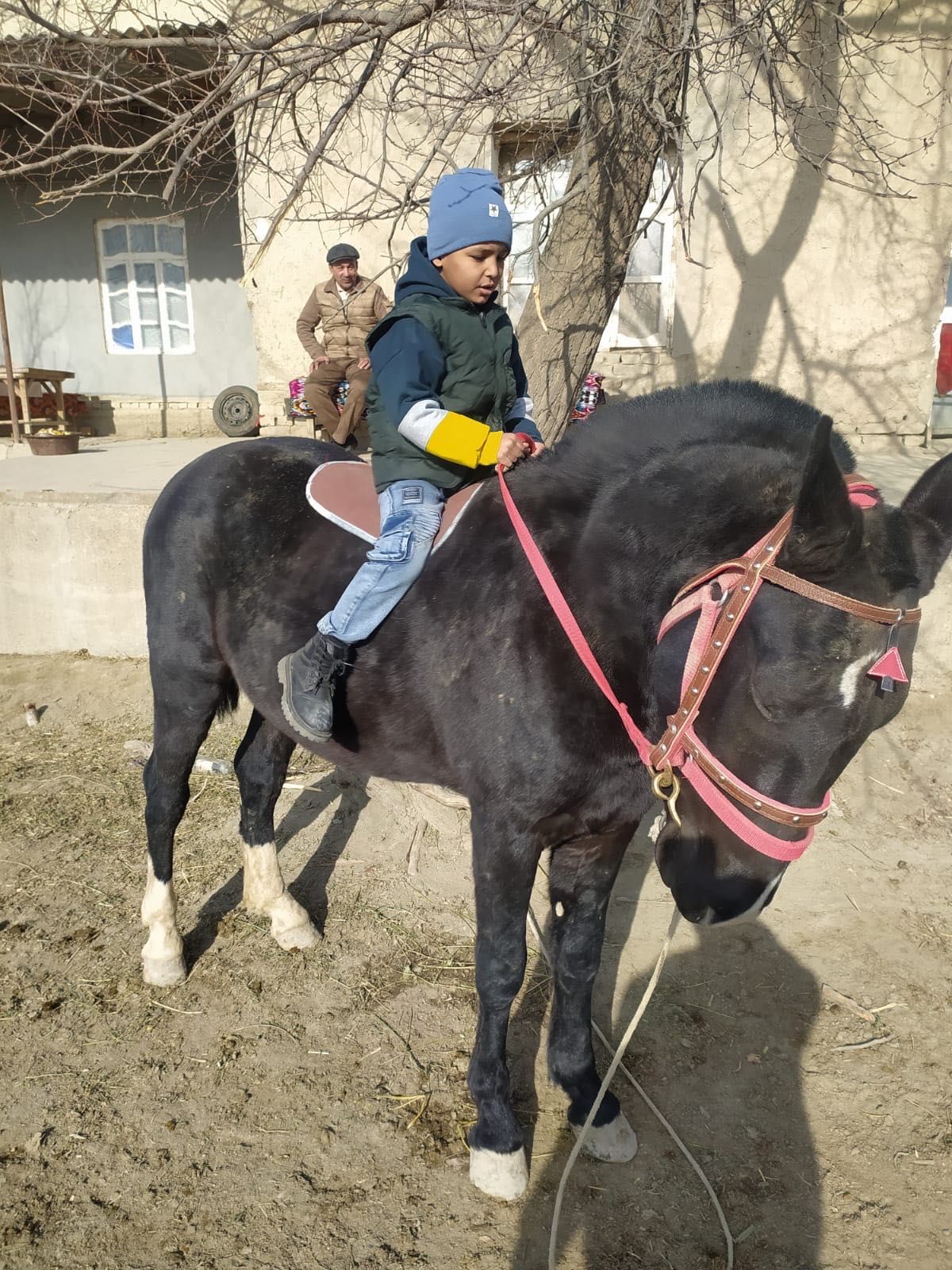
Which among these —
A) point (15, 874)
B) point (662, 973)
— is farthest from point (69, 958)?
point (662, 973)

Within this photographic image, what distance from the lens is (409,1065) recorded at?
8.78 feet

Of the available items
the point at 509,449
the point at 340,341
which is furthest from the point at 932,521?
the point at 340,341

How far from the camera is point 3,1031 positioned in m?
2.76

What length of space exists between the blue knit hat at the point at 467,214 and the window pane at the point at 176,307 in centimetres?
1171

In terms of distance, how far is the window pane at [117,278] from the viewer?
12656 mm

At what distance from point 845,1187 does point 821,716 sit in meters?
1.52

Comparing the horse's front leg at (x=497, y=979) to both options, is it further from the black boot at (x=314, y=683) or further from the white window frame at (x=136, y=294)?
Result: the white window frame at (x=136, y=294)

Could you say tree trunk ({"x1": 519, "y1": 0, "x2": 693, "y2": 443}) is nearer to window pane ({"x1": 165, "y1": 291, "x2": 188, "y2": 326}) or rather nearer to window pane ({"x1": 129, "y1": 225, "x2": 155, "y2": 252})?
window pane ({"x1": 165, "y1": 291, "x2": 188, "y2": 326})

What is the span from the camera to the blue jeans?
2391 mm

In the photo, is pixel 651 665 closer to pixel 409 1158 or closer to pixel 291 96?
pixel 409 1158

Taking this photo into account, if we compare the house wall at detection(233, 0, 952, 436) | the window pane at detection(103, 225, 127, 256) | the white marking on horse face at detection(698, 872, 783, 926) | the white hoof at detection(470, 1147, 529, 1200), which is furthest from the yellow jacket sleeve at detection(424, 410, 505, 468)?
the window pane at detection(103, 225, 127, 256)

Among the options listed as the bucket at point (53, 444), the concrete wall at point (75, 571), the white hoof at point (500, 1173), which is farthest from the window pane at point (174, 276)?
the white hoof at point (500, 1173)

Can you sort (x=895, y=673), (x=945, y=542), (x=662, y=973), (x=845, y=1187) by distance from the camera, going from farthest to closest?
(x=662, y=973) < (x=845, y=1187) < (x=945, y=542) < (x=895, y=673)

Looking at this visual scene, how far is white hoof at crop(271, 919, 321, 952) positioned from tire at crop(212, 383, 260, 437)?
7.86 metres
